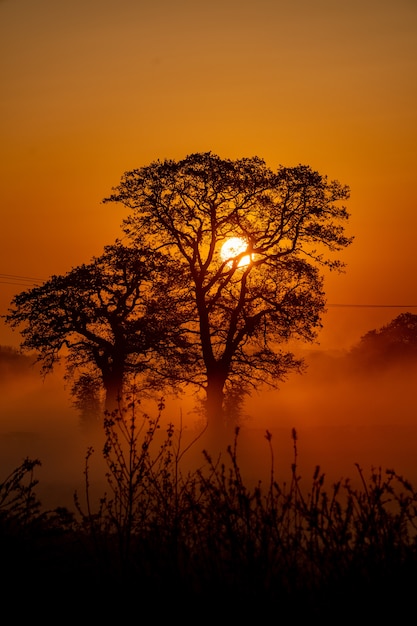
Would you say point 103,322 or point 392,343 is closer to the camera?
point 103,322

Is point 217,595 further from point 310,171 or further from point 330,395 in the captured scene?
point 330,395

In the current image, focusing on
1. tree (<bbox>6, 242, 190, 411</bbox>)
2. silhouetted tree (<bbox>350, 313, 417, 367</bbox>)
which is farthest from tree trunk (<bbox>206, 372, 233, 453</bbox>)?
silhouetted tree (<bbox>350, 313, 417, 367</bbox>)

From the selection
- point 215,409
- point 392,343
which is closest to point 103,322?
point 215,409

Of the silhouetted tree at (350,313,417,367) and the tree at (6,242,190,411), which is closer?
the tree at (6,242,190,411)

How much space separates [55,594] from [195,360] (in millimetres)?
31175

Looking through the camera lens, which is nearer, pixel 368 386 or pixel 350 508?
pixel 350 508

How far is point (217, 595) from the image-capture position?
8.35 meters

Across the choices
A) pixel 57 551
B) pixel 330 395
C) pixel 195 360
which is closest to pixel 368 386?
pixel 330 395

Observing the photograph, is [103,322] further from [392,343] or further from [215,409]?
[392,343]

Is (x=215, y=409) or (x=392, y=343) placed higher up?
(x=392, y=343)

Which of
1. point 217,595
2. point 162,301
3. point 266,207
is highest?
point 266,207

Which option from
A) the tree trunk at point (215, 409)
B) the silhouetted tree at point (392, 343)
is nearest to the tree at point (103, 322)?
the tree trunk at point (215, 409)

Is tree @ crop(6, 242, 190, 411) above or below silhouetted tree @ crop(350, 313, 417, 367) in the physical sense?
below

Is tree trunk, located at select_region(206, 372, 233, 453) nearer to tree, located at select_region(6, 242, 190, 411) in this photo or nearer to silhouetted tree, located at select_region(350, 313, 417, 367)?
tree, located at select_region(6, 242, 190, 411)
